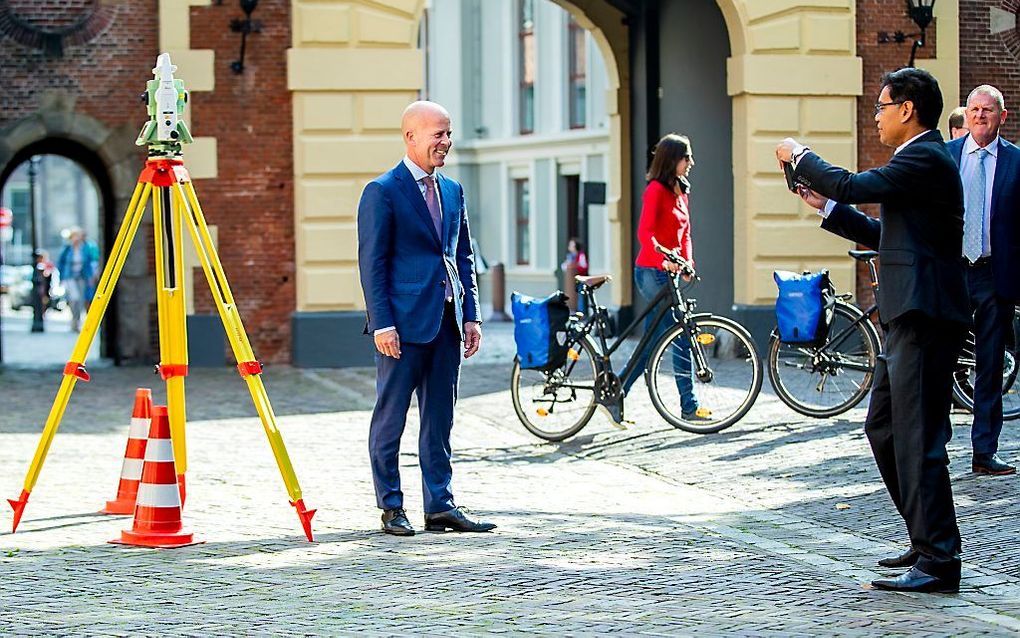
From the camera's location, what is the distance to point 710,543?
24.3ft

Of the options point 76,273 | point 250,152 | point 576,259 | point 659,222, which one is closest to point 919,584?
point 659,222

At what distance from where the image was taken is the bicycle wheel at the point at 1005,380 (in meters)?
11.3

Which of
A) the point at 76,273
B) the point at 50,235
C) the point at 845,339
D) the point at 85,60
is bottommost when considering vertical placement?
the point at 845,339

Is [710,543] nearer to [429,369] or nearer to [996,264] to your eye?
[429,369]

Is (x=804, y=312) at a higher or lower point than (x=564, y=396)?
higher

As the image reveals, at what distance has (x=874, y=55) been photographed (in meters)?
17.8

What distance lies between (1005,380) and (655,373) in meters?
2.37

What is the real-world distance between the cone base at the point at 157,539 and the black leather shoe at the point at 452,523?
3.26 ft

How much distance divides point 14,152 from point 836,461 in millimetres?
9832

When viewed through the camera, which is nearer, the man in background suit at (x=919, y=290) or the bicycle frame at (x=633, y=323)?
the man in background suit at (x=919, y=290)

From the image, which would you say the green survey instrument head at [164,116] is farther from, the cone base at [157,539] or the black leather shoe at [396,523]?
the black leather shoe at [396,523]

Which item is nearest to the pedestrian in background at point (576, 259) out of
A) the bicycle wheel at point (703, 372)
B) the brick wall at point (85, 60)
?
the brick wall at point (85, 60)

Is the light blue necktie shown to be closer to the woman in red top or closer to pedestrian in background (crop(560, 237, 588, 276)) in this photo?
the woman in red top

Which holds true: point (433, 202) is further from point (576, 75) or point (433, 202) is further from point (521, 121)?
point (521, 121)
